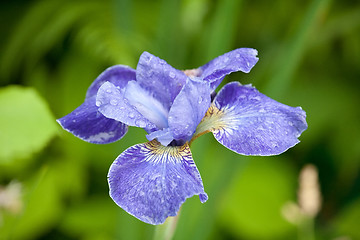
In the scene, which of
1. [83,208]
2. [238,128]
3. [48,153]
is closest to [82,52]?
[48,153]

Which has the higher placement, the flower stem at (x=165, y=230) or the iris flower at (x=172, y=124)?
the iris flower at (x=172, y=124)

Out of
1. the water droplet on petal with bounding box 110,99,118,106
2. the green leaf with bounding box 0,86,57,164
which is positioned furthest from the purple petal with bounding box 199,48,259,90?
the green leaf with bounding box 0,86,57,164

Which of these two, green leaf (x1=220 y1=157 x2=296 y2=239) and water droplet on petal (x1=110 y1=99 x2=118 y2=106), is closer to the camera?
water droplet on petal (x1=110 y1=99 x2=118 y2=106)

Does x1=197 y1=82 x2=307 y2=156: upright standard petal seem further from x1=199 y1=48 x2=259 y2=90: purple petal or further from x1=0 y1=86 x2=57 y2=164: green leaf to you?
x1=0 y1=86 x2=57 y2=164: green leaf

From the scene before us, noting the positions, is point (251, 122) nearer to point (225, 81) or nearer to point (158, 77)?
point (158, 77)

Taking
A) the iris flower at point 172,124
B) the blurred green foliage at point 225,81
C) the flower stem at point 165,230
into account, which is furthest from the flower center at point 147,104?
the blurred green foliage at point 225,81

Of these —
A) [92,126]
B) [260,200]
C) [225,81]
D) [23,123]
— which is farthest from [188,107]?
[260,200]

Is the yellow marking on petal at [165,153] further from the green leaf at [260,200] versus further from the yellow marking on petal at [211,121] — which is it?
the green leaf at [260,200]
